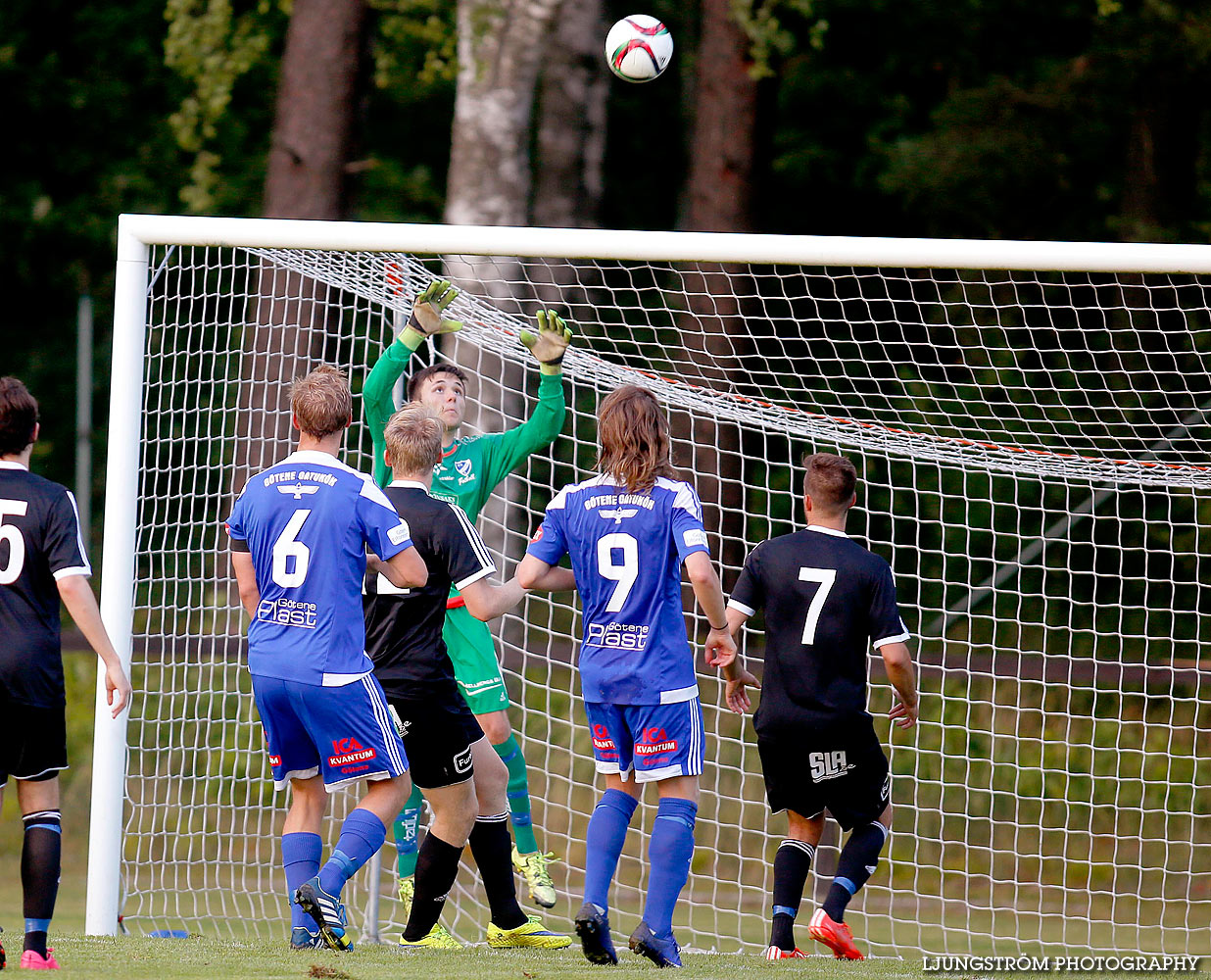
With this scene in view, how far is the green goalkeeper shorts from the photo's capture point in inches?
208

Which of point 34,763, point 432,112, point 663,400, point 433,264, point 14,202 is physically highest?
point 432,112

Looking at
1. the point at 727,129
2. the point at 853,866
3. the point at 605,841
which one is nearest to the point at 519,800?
the point at 605,841

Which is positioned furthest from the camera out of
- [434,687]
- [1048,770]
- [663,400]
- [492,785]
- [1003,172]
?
[1003,172]

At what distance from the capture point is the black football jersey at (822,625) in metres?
5.01

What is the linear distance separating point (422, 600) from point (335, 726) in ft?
1.84

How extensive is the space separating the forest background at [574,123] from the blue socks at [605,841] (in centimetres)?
527

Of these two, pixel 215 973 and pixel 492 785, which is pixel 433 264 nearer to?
pixel 492 785

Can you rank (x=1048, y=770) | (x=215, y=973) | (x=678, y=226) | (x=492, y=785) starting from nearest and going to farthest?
1. (x=215, y=973)
2. (x=492, y=785)
3. (x=1048, y=770)
4. (x=678, y=226)

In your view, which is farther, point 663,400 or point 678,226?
point 678,226

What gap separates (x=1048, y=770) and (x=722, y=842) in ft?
6.36

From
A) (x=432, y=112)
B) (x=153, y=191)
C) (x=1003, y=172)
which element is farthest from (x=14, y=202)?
(x=1003, y=172)

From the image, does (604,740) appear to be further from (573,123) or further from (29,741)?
(573,123)

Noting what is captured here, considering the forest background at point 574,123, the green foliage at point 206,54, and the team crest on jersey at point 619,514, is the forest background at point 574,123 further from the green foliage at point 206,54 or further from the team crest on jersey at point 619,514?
the team crest on jersey at point 619,514

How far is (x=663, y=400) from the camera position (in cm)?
698
